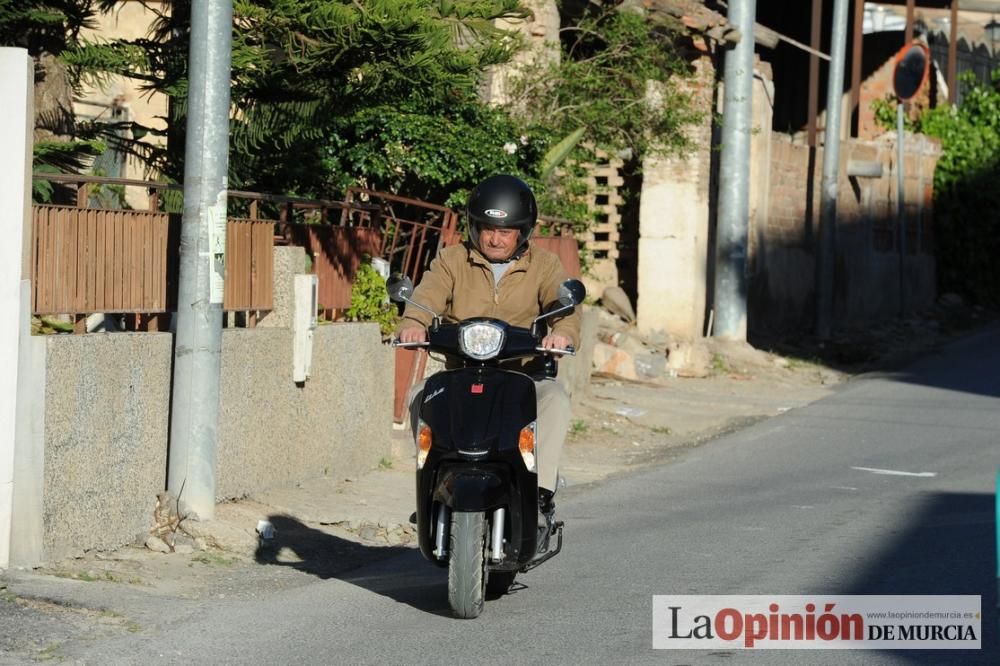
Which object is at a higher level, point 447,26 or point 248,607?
point 447,26

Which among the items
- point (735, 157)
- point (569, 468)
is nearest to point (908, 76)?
point (735, 157)

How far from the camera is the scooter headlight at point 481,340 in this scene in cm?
627

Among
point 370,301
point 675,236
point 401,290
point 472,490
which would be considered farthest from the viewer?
point 675,236

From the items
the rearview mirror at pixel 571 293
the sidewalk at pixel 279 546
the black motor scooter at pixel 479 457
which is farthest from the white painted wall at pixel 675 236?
the black motor scooter at pixel 479 457

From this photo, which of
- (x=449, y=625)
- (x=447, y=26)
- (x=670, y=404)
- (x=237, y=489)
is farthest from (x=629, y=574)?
(x=670, y=404)

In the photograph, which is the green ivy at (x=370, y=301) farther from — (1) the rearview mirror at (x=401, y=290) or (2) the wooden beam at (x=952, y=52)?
(2) the wooden beam at (x=952, y=52)

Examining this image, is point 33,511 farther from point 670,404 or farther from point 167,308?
point 670,404

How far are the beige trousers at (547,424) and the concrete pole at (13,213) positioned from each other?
6.24 ft

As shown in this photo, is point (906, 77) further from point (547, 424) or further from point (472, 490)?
point (472, 490)

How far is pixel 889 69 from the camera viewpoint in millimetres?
30766

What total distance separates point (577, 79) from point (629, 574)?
11061 millimetres

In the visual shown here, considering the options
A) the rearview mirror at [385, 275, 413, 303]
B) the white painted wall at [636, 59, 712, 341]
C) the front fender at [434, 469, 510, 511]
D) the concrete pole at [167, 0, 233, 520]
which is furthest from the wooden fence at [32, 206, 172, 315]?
the white painted wall at [636, 59, 712, 341]

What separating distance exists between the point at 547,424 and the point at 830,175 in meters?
17.3

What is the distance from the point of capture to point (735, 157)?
785 inches
